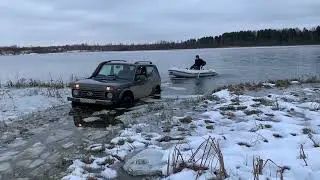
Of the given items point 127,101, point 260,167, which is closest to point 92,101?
point 127,101

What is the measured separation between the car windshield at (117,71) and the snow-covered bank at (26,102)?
2.03 metres

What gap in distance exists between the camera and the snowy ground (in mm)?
7668

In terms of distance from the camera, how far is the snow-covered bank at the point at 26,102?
16172 mm

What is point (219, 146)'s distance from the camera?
9.02m

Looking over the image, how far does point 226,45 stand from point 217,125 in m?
150

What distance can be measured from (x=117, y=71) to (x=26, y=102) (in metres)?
3.84

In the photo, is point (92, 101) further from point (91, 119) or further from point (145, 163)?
point (145, 163)

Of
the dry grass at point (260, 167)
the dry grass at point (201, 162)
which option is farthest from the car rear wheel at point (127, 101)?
the dry grass at point (260, 167)

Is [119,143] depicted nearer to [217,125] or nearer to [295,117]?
[217,125]

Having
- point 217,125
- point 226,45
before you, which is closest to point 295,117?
point 217,125

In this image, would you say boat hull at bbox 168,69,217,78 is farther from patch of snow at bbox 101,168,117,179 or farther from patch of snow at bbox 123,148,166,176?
patch of snow at bbox 101,168,117,179

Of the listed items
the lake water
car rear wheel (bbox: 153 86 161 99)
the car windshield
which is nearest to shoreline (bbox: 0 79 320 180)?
the car windshield

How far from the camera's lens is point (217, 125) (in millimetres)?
11492

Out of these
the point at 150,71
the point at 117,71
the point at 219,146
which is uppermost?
the point at 117,71
